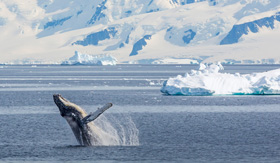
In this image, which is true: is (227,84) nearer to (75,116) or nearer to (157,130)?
(157,130)

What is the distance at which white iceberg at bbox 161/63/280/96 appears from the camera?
8344cm

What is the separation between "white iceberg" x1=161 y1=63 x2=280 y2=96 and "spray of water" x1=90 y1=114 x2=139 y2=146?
22469 millimetres

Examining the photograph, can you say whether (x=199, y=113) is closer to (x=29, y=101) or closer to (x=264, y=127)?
(x=264, y=127)

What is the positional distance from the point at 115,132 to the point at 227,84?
38027 millimetres

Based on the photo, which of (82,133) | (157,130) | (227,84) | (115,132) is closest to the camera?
(82,133)

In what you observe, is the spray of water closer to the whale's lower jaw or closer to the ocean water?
the ocean water

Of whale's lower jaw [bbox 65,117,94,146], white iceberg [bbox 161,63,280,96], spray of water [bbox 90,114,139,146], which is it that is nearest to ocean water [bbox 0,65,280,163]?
spray of water [bbox 90,114,139,146]

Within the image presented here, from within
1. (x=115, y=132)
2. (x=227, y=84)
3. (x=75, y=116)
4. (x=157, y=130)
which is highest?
(x=227, y=84)

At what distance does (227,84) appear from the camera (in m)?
84.8

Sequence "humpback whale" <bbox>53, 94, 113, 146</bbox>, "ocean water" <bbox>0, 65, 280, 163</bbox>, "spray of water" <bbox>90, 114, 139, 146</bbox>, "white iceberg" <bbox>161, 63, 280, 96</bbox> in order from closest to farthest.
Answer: "humpback whale" <bbox>53, 94, 113, 146</bbox> < "ocean water" <bbox>0, 65, 280, 163</bbox> < "spray of water" <bbox>90, 114, 139, 146</bbox> < "white iceberg" <bbox>161, 63, 280, 96</bbox>

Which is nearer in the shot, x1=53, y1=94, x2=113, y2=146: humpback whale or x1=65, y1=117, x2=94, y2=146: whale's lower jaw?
x1=53, y1=94, x2=113, y2=146: humpback whale

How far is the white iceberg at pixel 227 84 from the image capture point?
274 ft

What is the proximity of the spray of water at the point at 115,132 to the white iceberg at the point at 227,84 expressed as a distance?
885 inches

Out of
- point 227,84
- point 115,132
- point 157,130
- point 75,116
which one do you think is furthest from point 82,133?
point 227,84
